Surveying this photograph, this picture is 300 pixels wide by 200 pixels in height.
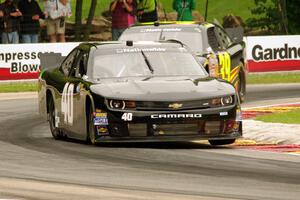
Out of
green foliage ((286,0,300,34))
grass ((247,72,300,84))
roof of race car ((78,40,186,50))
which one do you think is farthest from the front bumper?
green foliage ((286,0,300,34))

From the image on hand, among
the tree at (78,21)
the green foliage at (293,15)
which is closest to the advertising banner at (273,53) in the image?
the tree at (78,21)

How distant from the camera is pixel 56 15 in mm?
32625

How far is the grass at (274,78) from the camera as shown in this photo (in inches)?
1246

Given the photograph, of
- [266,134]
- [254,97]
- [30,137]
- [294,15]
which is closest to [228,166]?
[266,134]

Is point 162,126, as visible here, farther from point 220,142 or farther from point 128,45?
point 128,45

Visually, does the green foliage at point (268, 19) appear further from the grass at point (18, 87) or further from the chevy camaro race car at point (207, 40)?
the chevy camaro race car at point (207, 40)

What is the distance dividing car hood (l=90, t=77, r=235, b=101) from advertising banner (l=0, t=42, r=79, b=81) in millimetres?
15531

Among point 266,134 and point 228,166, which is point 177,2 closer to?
point 266,134

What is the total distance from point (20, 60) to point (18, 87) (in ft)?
3.87

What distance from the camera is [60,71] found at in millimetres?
17891

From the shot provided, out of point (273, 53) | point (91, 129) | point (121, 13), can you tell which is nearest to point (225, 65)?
point (91, 129)

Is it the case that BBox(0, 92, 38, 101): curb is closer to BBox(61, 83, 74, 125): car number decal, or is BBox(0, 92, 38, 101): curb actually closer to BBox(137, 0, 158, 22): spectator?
BBox(137, 0, 158, 22): spectator

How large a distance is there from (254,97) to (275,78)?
6.58m

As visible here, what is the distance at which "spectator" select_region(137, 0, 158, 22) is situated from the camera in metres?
33.6
